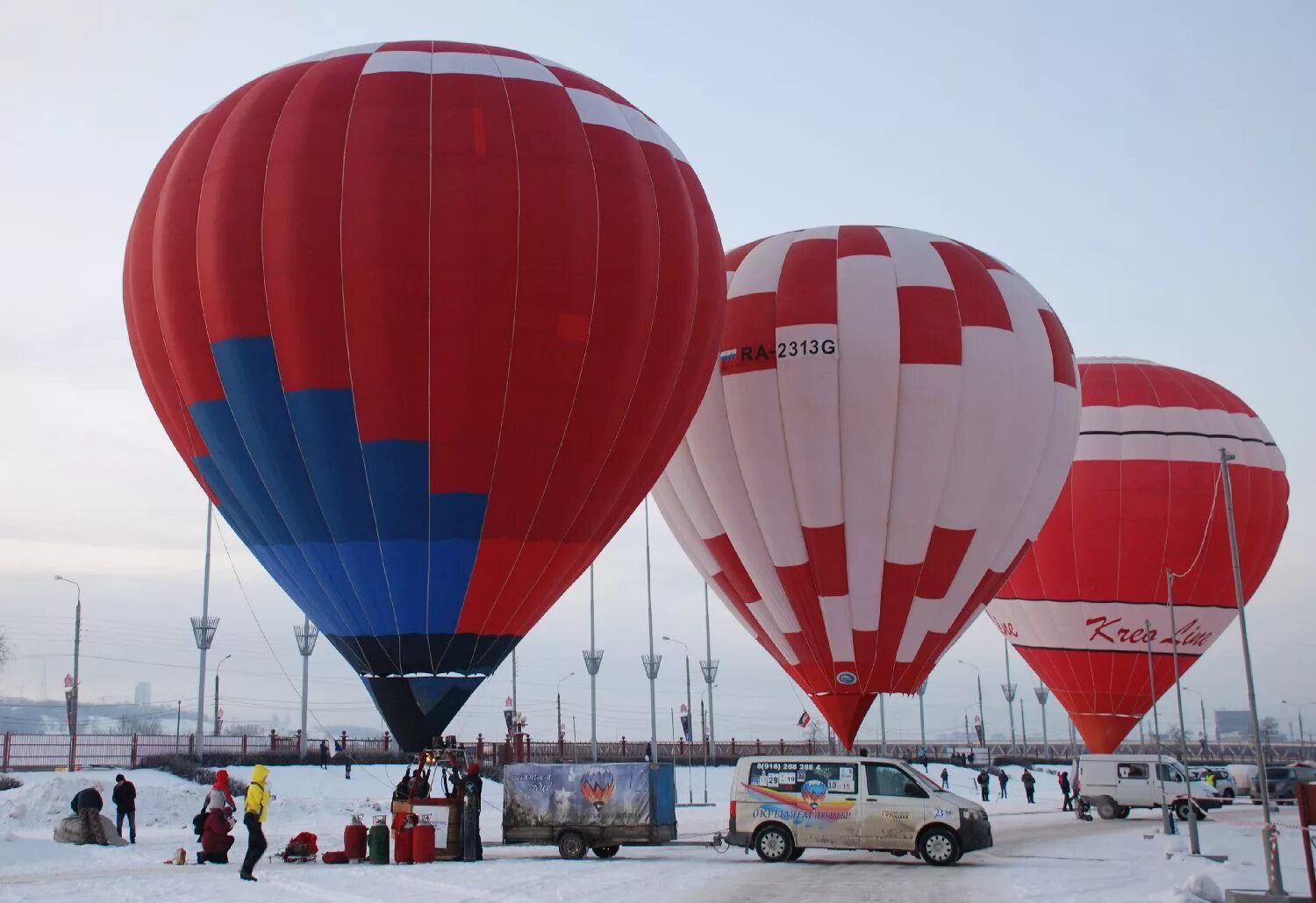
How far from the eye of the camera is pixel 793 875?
19.1m

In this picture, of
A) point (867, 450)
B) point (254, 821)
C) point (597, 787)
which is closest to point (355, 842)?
point (254, 821)

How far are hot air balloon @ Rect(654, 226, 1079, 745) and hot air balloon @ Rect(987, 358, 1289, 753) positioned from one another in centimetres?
846

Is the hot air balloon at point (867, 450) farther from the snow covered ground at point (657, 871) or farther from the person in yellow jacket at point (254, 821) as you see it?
the person in yellow jacket at point (254, 821)

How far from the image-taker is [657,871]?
19.3 metres

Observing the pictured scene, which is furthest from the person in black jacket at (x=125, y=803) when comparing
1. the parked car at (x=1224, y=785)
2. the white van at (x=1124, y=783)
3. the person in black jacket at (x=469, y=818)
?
the parked car at (x=1224, y=785)

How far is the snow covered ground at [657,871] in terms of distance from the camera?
1653cm

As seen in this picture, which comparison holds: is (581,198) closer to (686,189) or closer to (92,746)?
(686,189)

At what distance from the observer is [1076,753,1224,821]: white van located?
113 feet

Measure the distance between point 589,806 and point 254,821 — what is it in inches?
221

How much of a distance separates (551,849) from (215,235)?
39.9ft

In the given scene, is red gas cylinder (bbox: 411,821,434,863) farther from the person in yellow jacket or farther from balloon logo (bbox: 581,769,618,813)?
balloon logo (bbox: 581,769,618,813)

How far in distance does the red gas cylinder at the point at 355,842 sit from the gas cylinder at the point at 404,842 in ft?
1.80

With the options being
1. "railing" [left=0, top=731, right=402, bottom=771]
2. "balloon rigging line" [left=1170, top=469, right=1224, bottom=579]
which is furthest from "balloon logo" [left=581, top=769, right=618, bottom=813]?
"railing" [left=0, top=731, right=402, bottom=771]

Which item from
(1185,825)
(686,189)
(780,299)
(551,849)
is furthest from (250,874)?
(1185,825)
